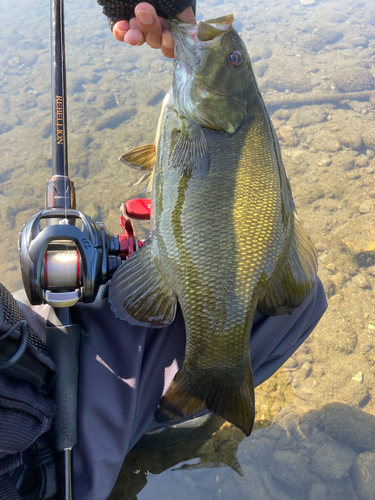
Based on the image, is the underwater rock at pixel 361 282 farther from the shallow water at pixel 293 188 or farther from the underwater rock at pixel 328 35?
the underwater rock at pixel 328 35

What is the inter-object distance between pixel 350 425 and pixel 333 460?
0.31 meters

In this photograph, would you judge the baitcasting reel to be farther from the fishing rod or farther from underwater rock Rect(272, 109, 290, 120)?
underwater rock Rect(272, 109, 290, 120)

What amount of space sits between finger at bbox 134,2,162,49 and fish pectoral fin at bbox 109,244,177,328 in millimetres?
1306

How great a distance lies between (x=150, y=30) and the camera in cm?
186

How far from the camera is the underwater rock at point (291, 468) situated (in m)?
1.85

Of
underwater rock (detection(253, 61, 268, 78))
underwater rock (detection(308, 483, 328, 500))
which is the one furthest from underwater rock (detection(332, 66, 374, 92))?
underwater rock (detection(308, 483, 328, 500))

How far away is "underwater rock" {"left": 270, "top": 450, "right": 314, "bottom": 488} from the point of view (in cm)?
185

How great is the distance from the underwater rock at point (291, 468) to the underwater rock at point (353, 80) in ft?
30.1

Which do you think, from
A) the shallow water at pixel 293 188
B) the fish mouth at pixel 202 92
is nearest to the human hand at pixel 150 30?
the fish mouth at pixel 202 92

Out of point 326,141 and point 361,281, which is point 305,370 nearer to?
point 361,281

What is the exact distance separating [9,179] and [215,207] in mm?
6010

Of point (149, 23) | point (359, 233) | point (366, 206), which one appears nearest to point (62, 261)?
point (149, 23)

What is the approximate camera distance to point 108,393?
1.22 meters

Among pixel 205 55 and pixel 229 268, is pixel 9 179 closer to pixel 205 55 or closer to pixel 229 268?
pixel 205 55
